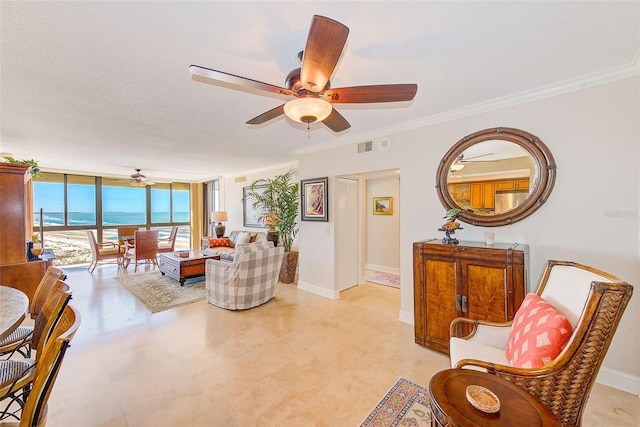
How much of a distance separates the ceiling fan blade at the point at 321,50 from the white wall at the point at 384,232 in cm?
446

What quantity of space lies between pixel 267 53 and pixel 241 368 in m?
2.59

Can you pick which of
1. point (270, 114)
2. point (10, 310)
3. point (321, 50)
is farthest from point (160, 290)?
point (321, 50)

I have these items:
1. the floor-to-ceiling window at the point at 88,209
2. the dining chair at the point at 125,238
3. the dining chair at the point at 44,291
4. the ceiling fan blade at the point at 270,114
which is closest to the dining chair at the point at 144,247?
the dining chair at the point at 125,238

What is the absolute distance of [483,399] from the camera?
3.39 ft

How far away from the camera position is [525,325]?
1.53 metres

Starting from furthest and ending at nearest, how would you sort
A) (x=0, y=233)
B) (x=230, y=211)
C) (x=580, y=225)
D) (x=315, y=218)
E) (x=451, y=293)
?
(x=230, y=211) → (x=315, y=218) → (x=0, y=233) → (x=451, y=293) → (x=580, y=225)

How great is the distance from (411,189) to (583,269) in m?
1.85

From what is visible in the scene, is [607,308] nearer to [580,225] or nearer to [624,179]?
[580,225]

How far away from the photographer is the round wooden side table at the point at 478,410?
38.0 inches

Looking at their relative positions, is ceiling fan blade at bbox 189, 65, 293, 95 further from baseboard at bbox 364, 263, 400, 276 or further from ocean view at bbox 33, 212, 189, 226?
ocean view at bbox 33, 212, 189, 226

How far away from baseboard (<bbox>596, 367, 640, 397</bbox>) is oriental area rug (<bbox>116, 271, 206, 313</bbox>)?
468 cm

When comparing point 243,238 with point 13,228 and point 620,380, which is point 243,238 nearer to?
point 13,228

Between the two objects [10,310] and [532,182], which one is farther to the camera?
[532,182]

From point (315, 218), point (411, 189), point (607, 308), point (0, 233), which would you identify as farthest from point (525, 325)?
point (0, 233)
